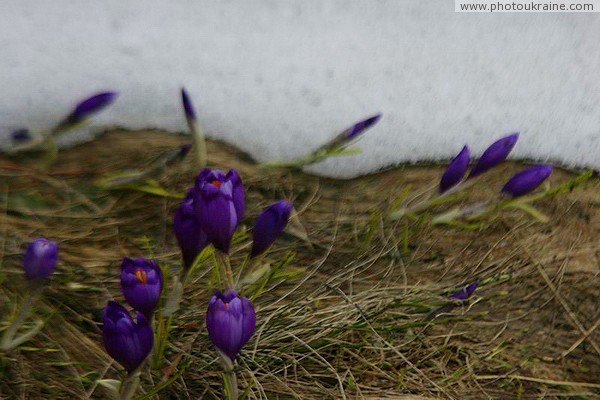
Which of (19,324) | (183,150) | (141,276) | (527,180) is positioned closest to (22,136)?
(183,150)

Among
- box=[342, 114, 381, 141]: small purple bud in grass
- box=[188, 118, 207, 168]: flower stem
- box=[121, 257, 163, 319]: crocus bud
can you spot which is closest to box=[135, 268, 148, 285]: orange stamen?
box=[121, 257, 163, 319]: crocus bud

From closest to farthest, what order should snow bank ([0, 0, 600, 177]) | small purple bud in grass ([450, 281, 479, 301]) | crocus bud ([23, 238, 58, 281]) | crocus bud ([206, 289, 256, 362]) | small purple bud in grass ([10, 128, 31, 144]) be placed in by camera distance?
crocus bud ([206, 289, 256, 362]) → crocus bud ([23, 238, 58, 281]) → small purple bud in grass ([450, 281, 479, 301]) → small purple bud in grass ([10, 128, 31, 144]) → snow bank ([0, 0, 600, 177])

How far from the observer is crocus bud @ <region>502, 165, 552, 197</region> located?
4.68ft

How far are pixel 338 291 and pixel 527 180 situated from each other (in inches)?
14.0

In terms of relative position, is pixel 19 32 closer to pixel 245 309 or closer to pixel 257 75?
pixel 257 75

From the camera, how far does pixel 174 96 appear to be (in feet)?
5.75

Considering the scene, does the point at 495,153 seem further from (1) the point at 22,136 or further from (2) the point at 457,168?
(1) the point at 22,136

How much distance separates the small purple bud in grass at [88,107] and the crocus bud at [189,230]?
468 millimetres

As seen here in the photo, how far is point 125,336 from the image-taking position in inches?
39.6

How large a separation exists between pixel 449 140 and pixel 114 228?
0.70 meters

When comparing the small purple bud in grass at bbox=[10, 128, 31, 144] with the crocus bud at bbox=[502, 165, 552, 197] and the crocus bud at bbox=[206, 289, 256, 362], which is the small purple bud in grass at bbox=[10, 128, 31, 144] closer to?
the crocus bud at bbox=[206, 289, 256, 362]

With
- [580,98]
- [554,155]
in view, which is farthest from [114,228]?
[580,98]

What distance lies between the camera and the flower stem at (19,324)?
3.71ft

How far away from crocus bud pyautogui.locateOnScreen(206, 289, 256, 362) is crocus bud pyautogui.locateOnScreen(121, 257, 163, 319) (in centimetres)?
8
